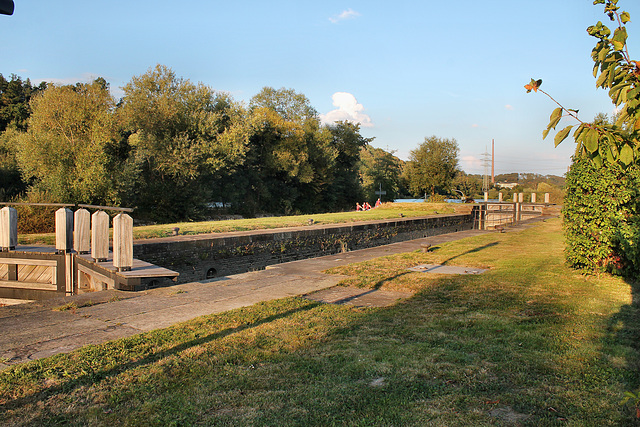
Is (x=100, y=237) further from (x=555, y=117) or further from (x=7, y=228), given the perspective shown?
(x=555, y=117)

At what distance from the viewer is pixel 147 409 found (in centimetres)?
267

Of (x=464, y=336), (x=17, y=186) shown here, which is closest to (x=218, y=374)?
(x=464, y=336)

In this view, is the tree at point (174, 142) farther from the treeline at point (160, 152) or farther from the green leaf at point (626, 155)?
the green leaf at point (626, 155)

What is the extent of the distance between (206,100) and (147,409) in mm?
28880

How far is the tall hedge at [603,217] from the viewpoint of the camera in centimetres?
675

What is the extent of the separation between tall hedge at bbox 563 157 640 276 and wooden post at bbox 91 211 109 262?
8.25m

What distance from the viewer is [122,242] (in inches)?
253

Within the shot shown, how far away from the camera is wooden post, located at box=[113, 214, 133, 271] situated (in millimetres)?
6355

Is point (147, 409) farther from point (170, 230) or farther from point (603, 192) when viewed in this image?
point (170, 230)

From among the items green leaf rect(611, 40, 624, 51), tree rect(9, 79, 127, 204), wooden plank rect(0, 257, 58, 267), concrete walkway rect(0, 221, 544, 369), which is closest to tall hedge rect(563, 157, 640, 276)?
concrete walkway rect(0, 221, 544, 369)

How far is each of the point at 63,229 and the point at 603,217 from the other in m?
9.68

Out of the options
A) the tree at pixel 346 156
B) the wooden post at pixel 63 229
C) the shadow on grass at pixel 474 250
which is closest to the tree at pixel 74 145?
the wooden post at pixel 63 229

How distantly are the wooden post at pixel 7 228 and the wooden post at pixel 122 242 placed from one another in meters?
3.67

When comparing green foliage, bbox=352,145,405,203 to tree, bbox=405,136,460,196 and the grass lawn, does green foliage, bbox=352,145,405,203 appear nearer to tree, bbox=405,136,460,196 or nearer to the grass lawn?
tree, bbox=405,136,460,196
